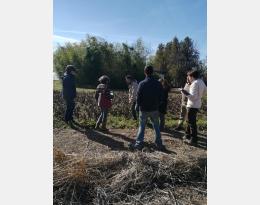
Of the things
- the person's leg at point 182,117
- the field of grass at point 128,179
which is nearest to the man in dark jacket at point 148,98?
the field of grass at point 128,179

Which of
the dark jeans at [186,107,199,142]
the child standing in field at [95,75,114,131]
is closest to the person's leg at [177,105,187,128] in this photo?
the dark jeans at [186,107,199,142]

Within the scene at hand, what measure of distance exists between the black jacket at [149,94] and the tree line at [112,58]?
22.2 m

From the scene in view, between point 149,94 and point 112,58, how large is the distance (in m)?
29.6

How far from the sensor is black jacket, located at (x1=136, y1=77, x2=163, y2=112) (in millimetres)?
6949

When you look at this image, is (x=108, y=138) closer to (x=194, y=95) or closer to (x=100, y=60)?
(x=194, y=95)

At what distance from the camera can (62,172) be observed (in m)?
5.09

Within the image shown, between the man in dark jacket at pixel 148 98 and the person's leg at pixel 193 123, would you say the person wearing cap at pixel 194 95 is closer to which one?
the person's leg at pixel 193 123

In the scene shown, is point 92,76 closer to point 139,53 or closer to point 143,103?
point 139,53

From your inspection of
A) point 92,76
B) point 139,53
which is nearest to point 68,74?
point 92,76

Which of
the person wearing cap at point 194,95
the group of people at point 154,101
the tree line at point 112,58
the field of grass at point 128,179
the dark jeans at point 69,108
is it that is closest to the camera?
the field of grass at point 128,179

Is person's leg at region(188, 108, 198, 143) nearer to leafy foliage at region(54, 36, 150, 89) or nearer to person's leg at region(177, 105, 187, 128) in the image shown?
person's leg at region(177, 105, 187, 128)

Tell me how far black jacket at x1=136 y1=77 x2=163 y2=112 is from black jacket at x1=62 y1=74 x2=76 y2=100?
290 cm

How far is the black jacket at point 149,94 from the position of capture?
6.95 meters

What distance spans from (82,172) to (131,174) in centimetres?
76
